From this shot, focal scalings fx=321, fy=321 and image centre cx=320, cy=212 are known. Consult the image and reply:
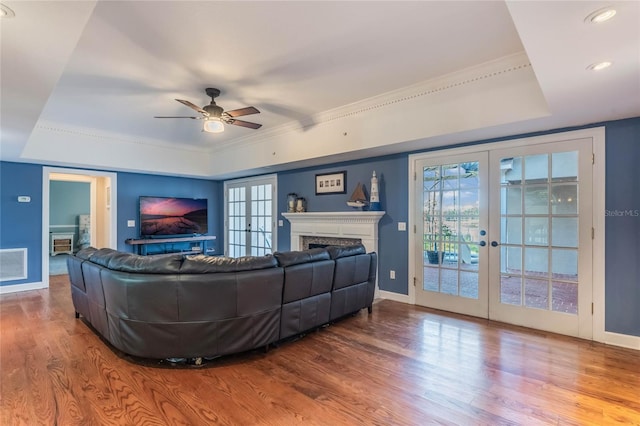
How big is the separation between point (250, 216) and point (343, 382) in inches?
200

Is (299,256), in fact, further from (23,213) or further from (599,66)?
(23,213)

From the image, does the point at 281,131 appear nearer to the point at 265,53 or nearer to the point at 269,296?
the point at 265,53

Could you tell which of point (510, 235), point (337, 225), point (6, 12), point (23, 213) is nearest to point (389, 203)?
point (337, 225)

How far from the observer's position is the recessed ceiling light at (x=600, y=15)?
4.88 feet

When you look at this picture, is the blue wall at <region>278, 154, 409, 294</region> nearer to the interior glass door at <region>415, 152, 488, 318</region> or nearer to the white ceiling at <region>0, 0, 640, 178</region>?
the interior glass door at <region>415, 152, 488, 318</region>

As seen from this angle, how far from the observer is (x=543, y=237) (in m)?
3.43

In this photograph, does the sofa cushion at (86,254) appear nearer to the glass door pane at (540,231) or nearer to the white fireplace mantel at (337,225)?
the white fireplace mantel at (337,225)

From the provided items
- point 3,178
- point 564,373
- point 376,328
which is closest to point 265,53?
point 376,328

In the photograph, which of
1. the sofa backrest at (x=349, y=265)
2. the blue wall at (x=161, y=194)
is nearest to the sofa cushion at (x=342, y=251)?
the sofa backrest at (x=349, y=265)

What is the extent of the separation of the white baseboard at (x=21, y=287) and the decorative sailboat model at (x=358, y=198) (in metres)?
5.28

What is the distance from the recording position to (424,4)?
2.18 m

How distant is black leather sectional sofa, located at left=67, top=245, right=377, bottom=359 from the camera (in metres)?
2.50

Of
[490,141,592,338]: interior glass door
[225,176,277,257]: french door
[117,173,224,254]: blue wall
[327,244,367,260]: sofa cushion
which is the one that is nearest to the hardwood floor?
[490,141,592,338]: interior glass door

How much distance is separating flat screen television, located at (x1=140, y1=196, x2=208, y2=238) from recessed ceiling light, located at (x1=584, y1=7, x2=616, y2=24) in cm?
677
